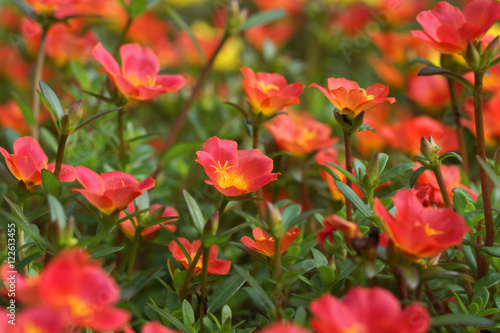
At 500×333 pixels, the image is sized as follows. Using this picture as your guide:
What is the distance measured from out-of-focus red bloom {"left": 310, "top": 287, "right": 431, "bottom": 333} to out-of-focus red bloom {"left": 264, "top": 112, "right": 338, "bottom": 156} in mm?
636

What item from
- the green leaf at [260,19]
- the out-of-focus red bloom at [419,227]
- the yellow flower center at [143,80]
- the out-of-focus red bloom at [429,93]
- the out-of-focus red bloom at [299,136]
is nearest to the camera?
the out-of-focus red bloom at [419,227]

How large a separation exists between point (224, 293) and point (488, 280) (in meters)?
0.42

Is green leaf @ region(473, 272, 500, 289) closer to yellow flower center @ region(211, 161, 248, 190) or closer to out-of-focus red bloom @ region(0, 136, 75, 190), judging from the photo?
yellow flower center @ region(211, 161, 248, 190)

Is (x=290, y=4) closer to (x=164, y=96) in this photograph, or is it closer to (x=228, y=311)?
(x=164, y=96)

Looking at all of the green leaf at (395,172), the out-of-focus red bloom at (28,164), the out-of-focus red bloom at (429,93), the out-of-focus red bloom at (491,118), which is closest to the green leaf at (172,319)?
the out-of-focus red bloom at (28,164)

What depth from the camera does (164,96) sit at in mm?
1808

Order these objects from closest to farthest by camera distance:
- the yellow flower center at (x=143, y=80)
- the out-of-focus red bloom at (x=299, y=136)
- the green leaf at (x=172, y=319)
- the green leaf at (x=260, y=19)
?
1. the green leaf at (x=172, y=319)
2. the yellow flower center at (x=143, y=80)
3. the out-of-focus red bloom at (x=299, y=136)
4. the green leaf at (x=260, y=19)

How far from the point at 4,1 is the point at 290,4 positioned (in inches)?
52.0

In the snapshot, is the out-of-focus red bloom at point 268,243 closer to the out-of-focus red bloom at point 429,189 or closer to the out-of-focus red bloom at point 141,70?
the out-of-focus red bloom at point 429,189

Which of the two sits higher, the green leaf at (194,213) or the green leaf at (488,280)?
the green leaf at (194,213)

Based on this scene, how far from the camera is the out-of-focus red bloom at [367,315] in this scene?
0.54 metres

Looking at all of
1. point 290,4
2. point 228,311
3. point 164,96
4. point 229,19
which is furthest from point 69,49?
point 228,311

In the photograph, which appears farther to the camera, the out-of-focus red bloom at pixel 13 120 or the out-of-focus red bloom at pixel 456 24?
the out-of-focus red bloom at pixel 13 120

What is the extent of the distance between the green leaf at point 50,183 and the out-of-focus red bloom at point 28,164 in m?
0.03
